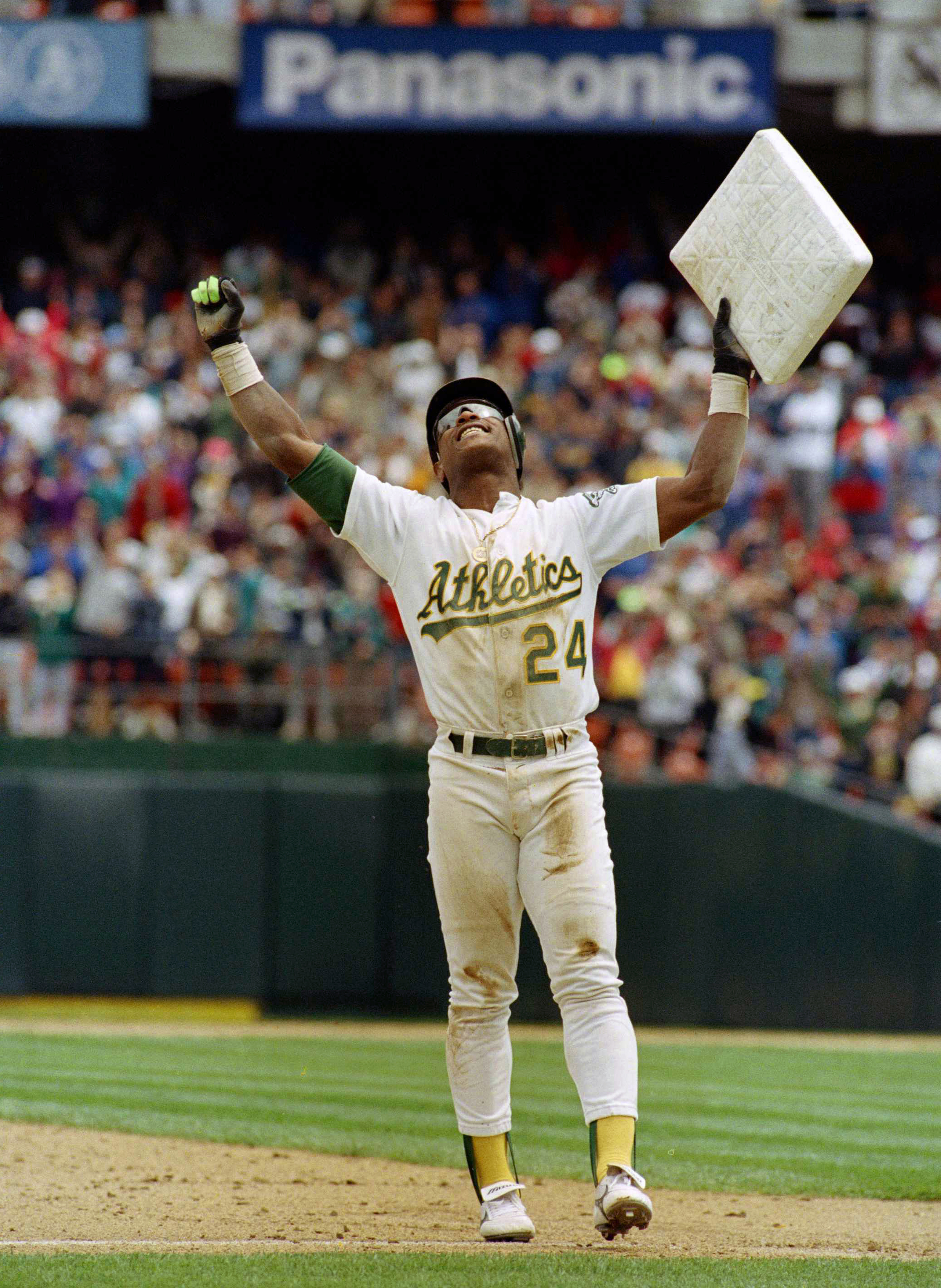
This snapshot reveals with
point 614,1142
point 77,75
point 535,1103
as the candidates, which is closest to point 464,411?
point 614,1142

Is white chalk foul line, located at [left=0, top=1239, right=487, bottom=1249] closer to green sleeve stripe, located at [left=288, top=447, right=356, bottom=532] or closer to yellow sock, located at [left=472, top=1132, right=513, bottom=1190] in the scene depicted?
yellow sock, located at [left=472, top=1132, right=513, bottom=1190]

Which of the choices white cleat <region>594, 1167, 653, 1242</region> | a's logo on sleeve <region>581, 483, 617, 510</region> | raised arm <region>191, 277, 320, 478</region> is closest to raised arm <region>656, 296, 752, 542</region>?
a's logo on sleeve <region>581, 483, 617, 510</region>

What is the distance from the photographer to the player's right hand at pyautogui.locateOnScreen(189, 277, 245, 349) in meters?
4.61

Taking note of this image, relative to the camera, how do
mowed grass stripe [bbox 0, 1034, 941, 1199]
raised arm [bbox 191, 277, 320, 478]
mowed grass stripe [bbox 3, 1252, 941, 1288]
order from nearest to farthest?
1. mowed grass stripe [bbox 3, 1252, 941, 1288]
2. raised arm [bbox 191, 277, 320, 478]
3. mowed grass stripe [bbox 0, 1034, 941, 1199]

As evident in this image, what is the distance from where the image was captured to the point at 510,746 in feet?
14.7

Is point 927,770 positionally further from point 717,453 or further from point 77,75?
point 77,75

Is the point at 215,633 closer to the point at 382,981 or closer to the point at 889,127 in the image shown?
the point at 382,981

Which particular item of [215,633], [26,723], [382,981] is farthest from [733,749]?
[26,723]

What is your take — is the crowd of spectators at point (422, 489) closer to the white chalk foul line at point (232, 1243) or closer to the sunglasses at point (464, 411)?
the sunglasses at point (464, 411)

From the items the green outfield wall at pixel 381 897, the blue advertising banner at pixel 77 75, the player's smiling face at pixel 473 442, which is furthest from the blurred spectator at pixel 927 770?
the blue advertising banner at pixel 77 75

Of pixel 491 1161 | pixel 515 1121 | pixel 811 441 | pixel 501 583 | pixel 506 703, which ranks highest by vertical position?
pixel 811 441

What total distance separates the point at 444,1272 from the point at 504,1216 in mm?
522

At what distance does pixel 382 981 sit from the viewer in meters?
12.7

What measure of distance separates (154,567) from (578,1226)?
962 cm
